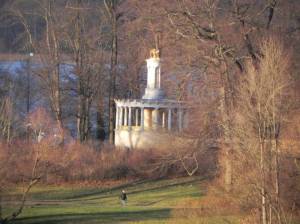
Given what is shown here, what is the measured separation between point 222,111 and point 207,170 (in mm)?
7381

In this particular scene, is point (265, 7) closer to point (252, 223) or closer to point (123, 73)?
point (252, 223)

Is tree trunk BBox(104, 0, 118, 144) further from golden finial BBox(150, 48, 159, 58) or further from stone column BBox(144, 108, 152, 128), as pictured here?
golden finial BBox(150, 48, 159, 58)

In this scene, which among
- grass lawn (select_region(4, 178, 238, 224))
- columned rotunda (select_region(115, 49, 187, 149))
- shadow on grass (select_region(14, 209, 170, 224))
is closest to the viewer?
shadow on grass (select_region(14, 209, 170, 224))

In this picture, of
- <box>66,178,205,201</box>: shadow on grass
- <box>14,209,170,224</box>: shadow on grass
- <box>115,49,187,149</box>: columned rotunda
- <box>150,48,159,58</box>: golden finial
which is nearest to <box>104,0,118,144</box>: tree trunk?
<box>115,49,187,149</box>: columned rotunda

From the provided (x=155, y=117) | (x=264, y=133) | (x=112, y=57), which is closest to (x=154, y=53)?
(x=155, y=117)

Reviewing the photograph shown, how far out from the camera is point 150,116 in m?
40.1

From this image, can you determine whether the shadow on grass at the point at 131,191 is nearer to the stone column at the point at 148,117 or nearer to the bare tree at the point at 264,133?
the stone column at the point at 148,117

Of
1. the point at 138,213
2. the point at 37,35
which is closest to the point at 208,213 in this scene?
the point at 138,213

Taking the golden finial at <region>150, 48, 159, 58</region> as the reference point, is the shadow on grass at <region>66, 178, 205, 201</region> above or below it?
below

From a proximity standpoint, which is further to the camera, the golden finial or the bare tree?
the golden finial

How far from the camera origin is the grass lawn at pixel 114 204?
23.1 meters

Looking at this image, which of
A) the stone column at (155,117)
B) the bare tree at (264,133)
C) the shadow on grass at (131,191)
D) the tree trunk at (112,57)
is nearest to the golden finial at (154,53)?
Result: the stone column at (155,117)

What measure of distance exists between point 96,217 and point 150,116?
16.9 metres

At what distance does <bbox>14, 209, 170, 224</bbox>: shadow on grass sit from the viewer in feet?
75.2
